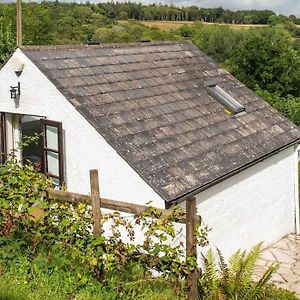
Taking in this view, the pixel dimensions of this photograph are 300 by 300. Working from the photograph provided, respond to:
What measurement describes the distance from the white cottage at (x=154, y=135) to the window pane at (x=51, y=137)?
0.07ft

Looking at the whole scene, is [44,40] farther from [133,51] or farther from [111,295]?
[111,295]

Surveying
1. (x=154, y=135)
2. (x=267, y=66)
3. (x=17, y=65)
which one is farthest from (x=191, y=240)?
(x=267, y=66)

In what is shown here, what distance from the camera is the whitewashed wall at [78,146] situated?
8.64 metres

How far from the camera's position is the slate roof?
907 centimetres

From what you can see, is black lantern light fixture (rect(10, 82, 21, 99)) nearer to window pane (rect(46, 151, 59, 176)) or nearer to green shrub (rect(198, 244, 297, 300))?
window pane (rect(46, 151, 59, 176))

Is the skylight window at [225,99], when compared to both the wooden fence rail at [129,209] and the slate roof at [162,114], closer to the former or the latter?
the slate roof at [162,114]

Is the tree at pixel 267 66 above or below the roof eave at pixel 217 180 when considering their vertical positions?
above

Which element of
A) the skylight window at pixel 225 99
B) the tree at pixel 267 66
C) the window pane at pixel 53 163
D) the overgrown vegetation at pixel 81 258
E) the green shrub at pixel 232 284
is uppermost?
the tree at pixel 267 66

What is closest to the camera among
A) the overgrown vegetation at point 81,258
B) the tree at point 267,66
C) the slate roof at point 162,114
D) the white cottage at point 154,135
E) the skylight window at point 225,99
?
the overgrown vegetation at point 81,258

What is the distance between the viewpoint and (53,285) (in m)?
6.17

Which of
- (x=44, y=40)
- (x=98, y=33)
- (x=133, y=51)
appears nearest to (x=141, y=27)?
(x=98, y=33)

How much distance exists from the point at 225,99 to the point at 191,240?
23.5 ft

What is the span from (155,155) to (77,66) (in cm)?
288

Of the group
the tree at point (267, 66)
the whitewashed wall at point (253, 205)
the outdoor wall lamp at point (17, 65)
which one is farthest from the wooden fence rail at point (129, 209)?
the tree at point (267, 66)
